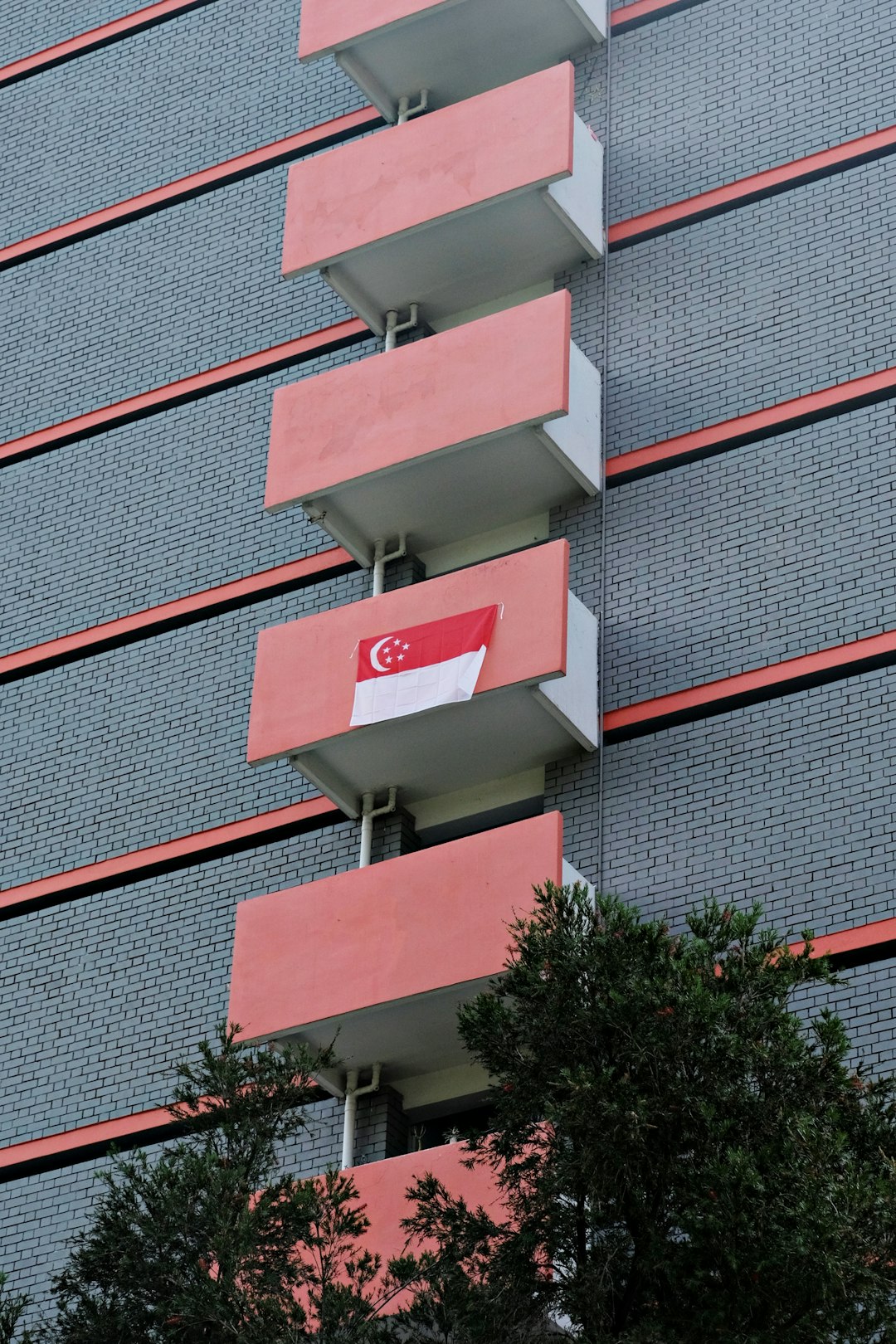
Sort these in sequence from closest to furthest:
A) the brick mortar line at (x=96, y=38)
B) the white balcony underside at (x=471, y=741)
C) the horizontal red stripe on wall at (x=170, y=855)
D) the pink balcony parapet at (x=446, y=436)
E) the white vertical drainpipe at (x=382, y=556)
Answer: the white balcony underside at (x=471, y=741), the pink balcony parapet at (x=446, y=436), the horizontal red stripe on wall at (x=170, y=855), the white vertical drainpipe at (x=382, y=556), the brick mortar line at (x=96, y=38)

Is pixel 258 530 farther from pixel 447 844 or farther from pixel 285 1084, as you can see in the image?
pixel 285 1084

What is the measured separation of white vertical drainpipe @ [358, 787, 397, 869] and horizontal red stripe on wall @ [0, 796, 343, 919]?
0.50m

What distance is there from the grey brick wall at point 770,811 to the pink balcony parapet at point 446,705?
0.80 m

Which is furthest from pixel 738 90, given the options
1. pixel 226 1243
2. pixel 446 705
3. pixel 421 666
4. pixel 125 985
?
pixel 226 1243

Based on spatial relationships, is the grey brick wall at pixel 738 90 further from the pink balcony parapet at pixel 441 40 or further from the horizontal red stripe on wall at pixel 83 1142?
the horizontal red stripe on wall at pixel 83 1142

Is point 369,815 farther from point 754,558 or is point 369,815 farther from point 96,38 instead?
point 96,38

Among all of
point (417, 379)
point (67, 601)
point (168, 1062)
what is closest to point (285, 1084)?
point (168, 1062)

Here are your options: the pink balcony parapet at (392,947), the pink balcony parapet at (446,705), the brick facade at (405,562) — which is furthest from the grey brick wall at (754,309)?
the pink balcony parapet at (392,947)

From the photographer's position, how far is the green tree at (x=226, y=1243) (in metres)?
11.8

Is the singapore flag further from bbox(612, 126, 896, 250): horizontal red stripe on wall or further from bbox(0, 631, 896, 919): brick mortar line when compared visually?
bbox(612, 126, 896, 250): horizontal red stripe on wall

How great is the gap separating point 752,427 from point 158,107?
9.98 meters

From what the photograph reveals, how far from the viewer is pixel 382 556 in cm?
1992

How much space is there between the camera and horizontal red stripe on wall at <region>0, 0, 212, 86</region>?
85.4ft

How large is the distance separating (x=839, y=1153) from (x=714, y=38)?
1368 centimetres
